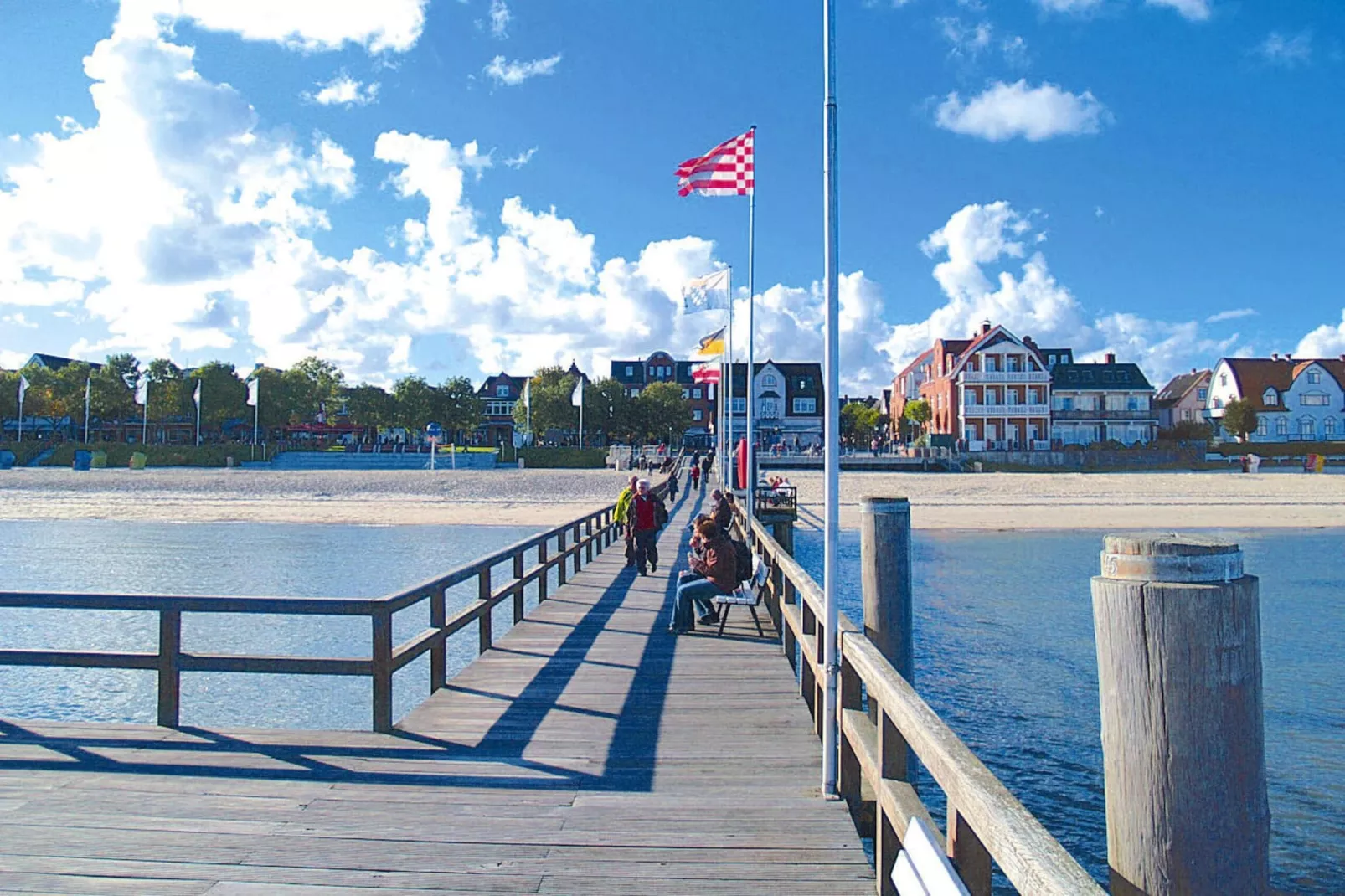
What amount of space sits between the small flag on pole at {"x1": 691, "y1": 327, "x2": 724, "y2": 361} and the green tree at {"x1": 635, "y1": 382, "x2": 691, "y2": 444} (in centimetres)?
6836

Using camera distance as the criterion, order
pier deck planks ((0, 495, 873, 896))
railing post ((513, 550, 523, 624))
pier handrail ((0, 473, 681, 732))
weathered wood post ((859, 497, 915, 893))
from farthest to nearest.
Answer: railing post ((513, 550, 523, 624)) < weathered wood post ((859, 497, 915, 893)) < pier handrail ((0, 473, 681, 732)) < pier deck planks ((0, 495, 873, 896))

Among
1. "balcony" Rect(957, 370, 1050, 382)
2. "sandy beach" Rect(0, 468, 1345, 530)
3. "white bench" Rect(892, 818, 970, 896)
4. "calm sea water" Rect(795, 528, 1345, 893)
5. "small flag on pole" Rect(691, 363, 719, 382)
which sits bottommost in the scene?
"calm sea water" Rect(795, 528, 1345, 893)

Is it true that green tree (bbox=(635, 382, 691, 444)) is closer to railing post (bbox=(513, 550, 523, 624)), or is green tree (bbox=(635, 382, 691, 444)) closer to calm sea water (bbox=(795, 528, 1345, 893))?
calm sea water (bbox=(795, 528, 1345, 893))

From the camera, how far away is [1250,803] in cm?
203

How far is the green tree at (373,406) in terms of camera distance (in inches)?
3713

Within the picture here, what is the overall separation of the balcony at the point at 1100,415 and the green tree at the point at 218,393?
2993 inches

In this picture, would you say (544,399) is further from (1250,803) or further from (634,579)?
(1250,803)

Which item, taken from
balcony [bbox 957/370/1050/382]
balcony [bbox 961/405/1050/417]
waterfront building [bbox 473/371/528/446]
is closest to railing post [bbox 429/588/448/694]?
balcony [bbox 957/370/1050/382]

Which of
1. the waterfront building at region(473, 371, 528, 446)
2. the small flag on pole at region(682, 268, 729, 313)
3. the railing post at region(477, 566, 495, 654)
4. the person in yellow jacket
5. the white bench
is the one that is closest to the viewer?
the white bench

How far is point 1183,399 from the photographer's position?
3912 inches

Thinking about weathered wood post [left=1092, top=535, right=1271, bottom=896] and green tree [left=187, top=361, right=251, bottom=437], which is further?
green tree [left=187, top=361, right=251, bottom=437]

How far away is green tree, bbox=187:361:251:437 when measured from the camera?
306 ft

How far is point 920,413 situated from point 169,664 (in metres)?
85.5

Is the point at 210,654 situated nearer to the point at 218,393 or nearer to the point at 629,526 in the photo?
the point at 629,526
